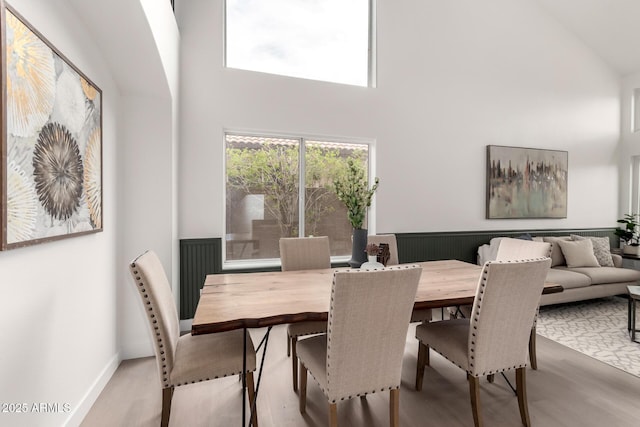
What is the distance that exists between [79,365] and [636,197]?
751cm

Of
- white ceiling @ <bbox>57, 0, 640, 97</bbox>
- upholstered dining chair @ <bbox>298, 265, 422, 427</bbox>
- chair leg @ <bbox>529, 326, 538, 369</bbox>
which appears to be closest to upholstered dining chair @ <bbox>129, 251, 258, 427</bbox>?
upholstered dining chair @ <bbox>298, 265, 422, 427</bbox>

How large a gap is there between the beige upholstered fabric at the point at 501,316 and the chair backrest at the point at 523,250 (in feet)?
2.37

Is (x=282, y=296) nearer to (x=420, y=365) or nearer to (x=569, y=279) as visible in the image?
(x=420, y=365)

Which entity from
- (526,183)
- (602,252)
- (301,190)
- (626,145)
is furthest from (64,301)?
(626,145)

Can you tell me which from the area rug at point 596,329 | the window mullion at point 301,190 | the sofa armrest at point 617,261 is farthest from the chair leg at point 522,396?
the sofa armrest at point 617,261

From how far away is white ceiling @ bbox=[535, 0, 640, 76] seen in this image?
4406 mm

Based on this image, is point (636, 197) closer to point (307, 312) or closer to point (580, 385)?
point (580, 385)

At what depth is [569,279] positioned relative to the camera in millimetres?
3779

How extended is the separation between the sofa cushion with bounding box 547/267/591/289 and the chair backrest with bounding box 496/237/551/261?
1560 mm

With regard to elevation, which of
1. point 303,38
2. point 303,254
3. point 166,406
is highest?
point 303,38

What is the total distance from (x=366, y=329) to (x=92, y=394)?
183cm

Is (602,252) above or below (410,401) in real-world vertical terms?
above

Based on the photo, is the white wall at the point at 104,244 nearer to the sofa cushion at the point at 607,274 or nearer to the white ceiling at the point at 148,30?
the white ceiling at the point at 148,30

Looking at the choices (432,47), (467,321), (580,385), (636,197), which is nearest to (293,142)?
(432,47)
